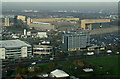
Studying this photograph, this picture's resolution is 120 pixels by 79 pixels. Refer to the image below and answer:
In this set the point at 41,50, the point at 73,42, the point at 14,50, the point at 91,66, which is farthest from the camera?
the point at 73,42

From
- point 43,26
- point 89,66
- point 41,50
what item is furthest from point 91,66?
point 43,26

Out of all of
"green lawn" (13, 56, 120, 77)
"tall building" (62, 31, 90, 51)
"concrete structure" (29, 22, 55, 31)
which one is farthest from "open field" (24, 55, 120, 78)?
"concrete structure" (29, 22, 55, 31)

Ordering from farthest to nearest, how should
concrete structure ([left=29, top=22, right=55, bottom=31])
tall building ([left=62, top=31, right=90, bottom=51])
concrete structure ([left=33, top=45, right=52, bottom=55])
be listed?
concrete structure ([left=29, top=22, right=55, bottom=31]), tall building ([left=62, top=31, right=90, bottom=51]), concrete structure ([left=33, top=45, right=52, bottom=55])

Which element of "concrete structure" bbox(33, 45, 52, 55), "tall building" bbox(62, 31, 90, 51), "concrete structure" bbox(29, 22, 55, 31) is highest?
"concrete structure" bbox(29, 22, 55, 31)

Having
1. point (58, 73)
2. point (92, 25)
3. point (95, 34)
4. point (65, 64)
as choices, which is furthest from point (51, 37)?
point (58, 73)

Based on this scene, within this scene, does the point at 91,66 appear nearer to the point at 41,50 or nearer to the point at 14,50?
the point at 41,50

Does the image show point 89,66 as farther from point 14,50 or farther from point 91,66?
point 14,50

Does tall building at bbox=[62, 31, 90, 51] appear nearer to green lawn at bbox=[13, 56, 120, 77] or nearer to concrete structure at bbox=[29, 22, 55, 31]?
green lawn at bbox=[13, 56, 120, 77]

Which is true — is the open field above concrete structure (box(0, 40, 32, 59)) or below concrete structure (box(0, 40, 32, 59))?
below

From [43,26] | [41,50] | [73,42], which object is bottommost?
[41,50]

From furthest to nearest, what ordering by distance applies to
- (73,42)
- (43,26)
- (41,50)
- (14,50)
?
(43,26) < (73,42) < (41,50) < (14,50)

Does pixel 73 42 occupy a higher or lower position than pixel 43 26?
lower

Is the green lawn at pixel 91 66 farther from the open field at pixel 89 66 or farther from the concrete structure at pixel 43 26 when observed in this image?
the concrete structure at pixel 43 26

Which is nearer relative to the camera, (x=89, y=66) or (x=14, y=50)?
(x=89, y=66)
